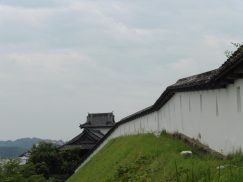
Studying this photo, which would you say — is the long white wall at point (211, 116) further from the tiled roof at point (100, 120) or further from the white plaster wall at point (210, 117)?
the tiled roof at point (100, 120)

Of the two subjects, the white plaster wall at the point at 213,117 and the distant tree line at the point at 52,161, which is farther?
the distant tree line at the point at 52,161

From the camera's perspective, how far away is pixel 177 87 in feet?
61.1

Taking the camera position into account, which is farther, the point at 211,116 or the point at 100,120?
the point at 100,120

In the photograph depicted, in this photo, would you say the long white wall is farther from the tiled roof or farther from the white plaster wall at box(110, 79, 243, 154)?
the tiled roof

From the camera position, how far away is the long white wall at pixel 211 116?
1260cm

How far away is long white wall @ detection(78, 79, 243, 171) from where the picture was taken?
12.6 metres

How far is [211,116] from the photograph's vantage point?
14.7 metres

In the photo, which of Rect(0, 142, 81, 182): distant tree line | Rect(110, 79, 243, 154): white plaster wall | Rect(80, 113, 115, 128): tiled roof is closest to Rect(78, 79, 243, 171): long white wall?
Rect(110, 79, 243, 154): white plaster wall

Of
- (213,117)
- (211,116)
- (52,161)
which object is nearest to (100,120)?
(52,161)

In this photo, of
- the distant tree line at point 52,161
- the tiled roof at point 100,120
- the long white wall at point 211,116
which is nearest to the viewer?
the long white wall at point 211,116

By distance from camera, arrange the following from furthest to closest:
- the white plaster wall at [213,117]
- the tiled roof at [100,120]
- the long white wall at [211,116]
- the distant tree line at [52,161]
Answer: the tiled roof at [100,120] → the distant tree line at [52,161] → the white plaster wall at [213,117] → the long white wall at [211,116]

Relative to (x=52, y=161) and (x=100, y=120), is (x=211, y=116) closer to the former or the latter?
(x=52, y=161)

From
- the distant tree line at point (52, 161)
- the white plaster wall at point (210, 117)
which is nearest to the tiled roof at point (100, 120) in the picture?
the distant tree line at point (52, 161)

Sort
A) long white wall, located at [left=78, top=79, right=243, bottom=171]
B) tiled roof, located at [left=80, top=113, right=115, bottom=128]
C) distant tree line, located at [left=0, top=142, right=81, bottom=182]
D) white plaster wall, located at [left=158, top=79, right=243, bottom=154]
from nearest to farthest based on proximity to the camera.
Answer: long white wall, located at [left=78, top=79, right=243, bottom=171]
white plaster wall, located at [left=158, top=79, right=243, bottom=154]
distant tree line, located at [left=0, top=142, right=81, bottom=182]
tiled roof, located at [left=80, top=113, right=115, bottom=128]
